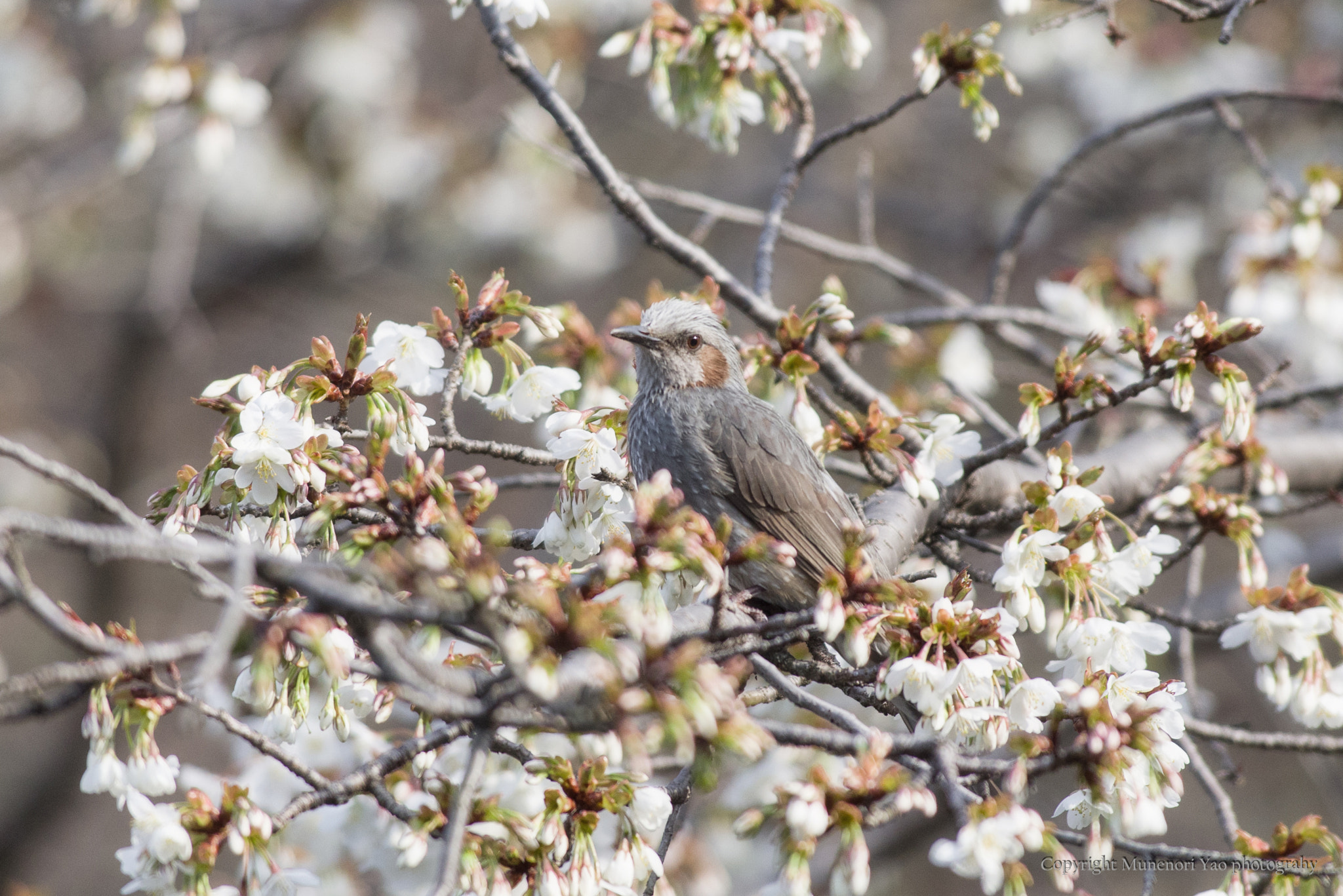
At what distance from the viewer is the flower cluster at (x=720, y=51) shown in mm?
3230

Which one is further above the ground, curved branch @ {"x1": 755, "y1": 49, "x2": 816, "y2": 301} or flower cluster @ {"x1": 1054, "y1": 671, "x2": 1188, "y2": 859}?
curved branch @ {"x1": 755, "y1": 49, "x2": 816, "y2": 301}

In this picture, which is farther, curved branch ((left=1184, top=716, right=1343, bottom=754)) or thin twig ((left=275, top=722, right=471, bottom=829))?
curved branch ((left=1184, top=716, right=1343, bottom=754))

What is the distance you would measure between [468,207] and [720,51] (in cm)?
500

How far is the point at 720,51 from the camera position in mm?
3174

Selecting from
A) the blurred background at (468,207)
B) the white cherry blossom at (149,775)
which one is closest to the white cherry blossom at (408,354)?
the white cherry blossom at (149,775)

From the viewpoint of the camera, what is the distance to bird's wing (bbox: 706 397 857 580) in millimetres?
3375

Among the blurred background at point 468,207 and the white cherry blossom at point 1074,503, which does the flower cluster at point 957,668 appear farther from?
the blurred background at point 468,207

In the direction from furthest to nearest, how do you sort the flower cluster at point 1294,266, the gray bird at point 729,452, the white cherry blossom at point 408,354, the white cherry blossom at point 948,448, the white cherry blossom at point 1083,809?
the flower cluster at point 1294,266
the gray bird at point 729,452
the white cherry blossom at point 948,448
the white cherry blossom at point 408,354
the white cherry blossom at point 1083,809

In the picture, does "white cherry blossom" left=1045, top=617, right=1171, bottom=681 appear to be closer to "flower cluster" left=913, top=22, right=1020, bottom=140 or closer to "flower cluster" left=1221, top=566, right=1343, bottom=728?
"flower cluster" left=1221, top=566, right=1343, bottom=728

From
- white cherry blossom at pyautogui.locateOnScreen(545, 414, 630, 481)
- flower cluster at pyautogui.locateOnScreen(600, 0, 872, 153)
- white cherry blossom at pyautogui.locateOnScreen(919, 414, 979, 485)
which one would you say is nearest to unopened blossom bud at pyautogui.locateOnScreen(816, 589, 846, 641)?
white cherry blossom at pyautogui.locateOnScreen(545, 414, 630, 481)

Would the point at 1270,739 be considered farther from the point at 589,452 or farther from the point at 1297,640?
the point at 589,452

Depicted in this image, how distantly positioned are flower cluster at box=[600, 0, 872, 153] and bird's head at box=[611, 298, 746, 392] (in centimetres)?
58

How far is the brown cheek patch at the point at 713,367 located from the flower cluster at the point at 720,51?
701 millimetres

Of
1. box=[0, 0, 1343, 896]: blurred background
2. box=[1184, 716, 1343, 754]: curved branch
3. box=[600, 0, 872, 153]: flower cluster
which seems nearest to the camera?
box=[1184, 716, 1343, 754]: curved branch
